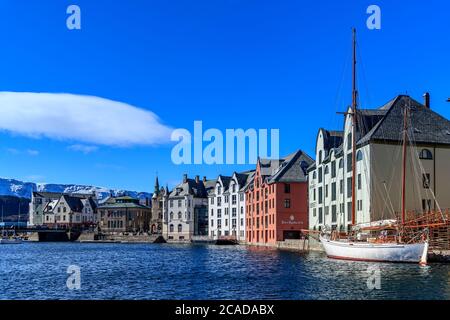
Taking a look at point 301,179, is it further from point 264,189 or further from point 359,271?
point 359,271

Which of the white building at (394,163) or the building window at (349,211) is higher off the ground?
the white building at (394,163)

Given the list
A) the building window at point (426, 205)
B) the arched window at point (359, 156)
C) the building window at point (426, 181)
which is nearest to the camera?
the building window at point (426, 205)

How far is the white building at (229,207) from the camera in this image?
464ft

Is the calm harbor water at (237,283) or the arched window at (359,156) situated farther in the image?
the arched window at (359,156)

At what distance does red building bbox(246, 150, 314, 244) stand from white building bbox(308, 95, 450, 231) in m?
27.0

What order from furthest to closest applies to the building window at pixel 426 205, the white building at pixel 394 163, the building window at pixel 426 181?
the building window at pixel 426 181, the building window at pixel 426 205, the white building at pixel 394 163

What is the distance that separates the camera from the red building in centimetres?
11162

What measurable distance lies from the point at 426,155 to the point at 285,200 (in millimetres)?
39333

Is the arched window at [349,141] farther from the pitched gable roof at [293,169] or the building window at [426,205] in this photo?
the pitched gable roof at [293,169]

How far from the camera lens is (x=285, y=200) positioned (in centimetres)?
11225

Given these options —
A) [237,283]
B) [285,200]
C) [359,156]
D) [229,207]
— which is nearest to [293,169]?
[285,200]

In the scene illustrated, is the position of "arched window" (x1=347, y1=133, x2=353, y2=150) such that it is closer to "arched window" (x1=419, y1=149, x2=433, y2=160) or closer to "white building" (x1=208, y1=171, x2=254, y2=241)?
"arched window" (x1=419, y1=149, x2=433, y2=160)

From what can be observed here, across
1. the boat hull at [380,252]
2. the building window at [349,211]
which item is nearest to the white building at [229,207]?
the building window at [349,211]
